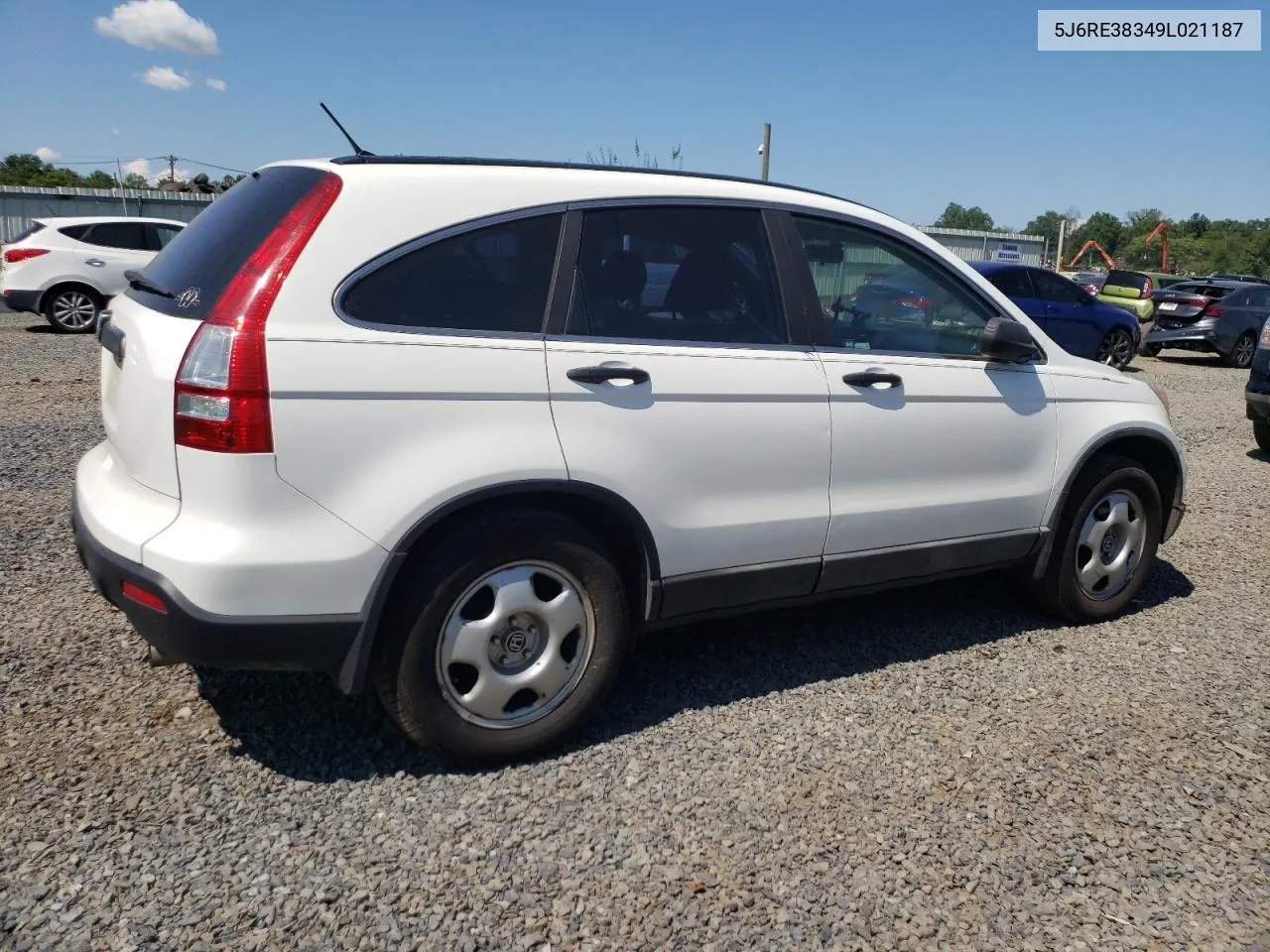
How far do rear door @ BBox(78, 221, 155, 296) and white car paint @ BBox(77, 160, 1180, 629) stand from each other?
12.4 m

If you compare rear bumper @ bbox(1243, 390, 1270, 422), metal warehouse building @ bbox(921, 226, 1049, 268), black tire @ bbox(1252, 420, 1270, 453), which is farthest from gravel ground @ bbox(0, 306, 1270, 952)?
metal warehouse building @ bbox(921, 226, 1049, 268)

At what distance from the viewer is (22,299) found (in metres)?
13.6

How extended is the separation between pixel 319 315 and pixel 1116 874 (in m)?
2.70

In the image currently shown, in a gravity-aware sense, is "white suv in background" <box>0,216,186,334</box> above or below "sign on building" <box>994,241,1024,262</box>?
below

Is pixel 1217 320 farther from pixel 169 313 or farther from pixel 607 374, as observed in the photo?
pixel 169 313

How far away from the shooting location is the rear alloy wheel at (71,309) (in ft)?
45.6

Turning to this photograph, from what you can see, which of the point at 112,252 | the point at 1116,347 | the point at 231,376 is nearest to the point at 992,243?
the point at 1116,347

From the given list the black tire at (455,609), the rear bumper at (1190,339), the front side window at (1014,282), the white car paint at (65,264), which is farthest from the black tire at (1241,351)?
the black tire at (455,609)

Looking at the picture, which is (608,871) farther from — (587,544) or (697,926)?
(587,544)

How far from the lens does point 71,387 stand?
947 cm

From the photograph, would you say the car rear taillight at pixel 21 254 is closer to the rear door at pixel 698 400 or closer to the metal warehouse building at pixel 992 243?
the rear door at pixel 698 400

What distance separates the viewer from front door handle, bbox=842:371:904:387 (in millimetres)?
3582

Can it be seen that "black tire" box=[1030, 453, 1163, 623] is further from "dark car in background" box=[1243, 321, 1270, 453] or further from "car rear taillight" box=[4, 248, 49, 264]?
"car rear taillight" box=[4, 248, 49, 264]

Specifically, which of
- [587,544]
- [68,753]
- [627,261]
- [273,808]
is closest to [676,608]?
[587,544]
